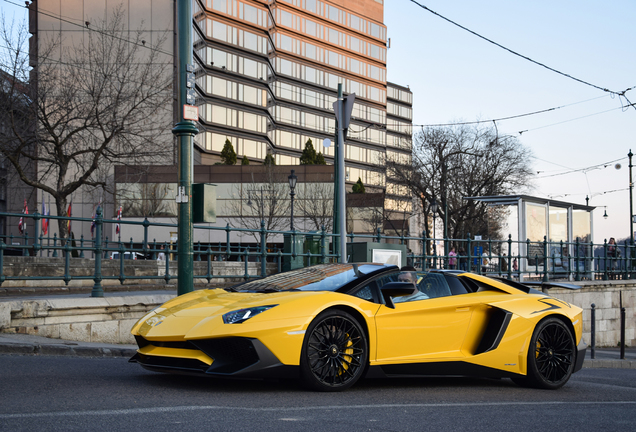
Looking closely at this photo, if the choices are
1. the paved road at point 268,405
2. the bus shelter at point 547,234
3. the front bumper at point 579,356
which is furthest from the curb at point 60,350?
the bus shelter at point 547,234

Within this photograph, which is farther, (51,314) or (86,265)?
(86,265)

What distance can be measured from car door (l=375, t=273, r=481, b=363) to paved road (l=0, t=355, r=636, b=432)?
1.08ft

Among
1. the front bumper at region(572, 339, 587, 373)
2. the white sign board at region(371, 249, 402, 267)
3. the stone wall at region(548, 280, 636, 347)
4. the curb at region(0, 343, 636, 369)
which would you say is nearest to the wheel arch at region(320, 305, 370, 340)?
the front bumper at region(572, 339, 587, 373)

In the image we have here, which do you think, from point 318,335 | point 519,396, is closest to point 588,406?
point 519,396

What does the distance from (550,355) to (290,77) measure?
7183cm

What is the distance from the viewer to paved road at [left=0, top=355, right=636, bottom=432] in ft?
13.8

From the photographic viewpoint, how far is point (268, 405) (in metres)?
4.83

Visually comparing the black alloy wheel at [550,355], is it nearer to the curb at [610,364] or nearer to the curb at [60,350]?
the curb at [60,350]

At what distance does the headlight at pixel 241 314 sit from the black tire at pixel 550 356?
2.69 metres

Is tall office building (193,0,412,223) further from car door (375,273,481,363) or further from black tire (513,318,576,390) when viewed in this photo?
car door (375,273,481,363)

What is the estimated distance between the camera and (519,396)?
19.6 feet

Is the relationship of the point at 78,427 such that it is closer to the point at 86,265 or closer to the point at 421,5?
the point at 421,5

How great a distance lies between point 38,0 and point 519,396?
54.4 m

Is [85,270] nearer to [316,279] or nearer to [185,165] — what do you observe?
[185,165]
